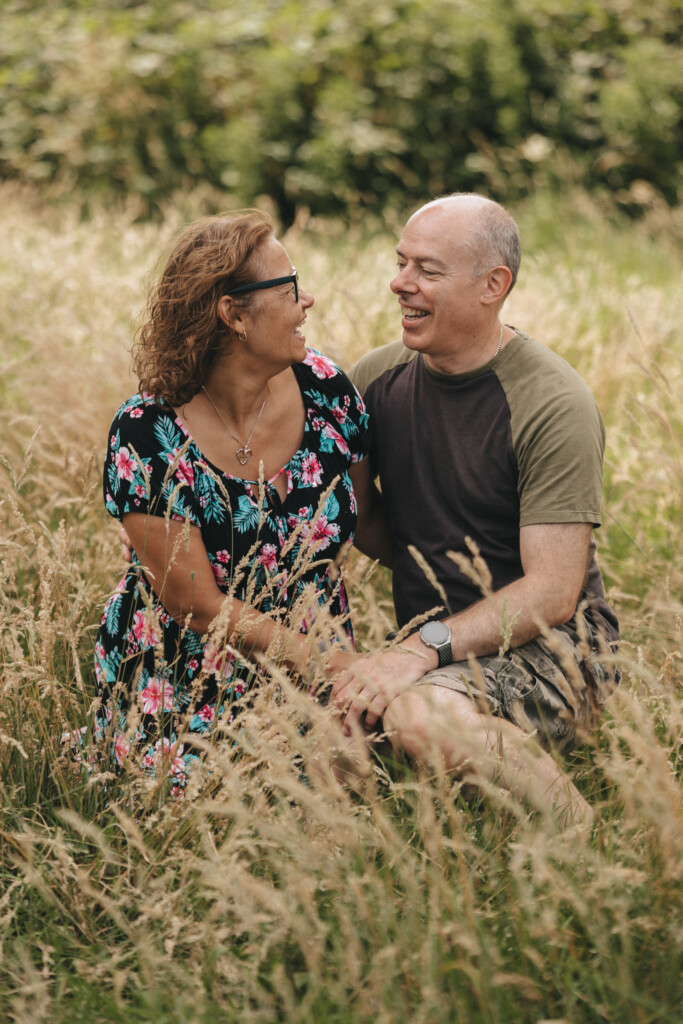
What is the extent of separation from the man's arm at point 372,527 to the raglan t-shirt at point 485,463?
105 mm

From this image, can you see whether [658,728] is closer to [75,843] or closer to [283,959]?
[283,959]

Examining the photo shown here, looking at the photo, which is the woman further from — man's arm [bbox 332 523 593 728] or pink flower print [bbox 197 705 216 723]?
man's arm [bbox 332 523 593 728]

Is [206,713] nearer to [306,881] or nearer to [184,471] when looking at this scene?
[184,471]

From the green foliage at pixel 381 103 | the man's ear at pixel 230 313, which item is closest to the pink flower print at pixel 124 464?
the man's ear at pixel 230 313

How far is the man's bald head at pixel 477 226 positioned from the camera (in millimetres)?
2668

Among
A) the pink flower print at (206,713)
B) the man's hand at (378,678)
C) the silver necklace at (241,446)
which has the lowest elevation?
the pink flower print at (206,713)

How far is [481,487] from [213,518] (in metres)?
0.72

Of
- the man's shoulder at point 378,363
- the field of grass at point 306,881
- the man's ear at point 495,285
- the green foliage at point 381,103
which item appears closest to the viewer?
the field of grass at point 306,881

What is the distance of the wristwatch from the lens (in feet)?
8.23

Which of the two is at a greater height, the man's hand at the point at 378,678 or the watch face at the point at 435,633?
the watch face at the point at 435,633

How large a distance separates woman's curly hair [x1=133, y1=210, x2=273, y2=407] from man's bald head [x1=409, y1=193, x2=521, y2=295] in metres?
0.48

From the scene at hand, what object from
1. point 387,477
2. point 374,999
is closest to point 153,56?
point 387,477

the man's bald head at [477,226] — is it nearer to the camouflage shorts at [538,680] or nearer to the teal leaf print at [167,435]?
the teal leaf print at [167,435]

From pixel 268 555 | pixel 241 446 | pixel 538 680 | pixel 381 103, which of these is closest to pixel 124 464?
pixel 241 446
